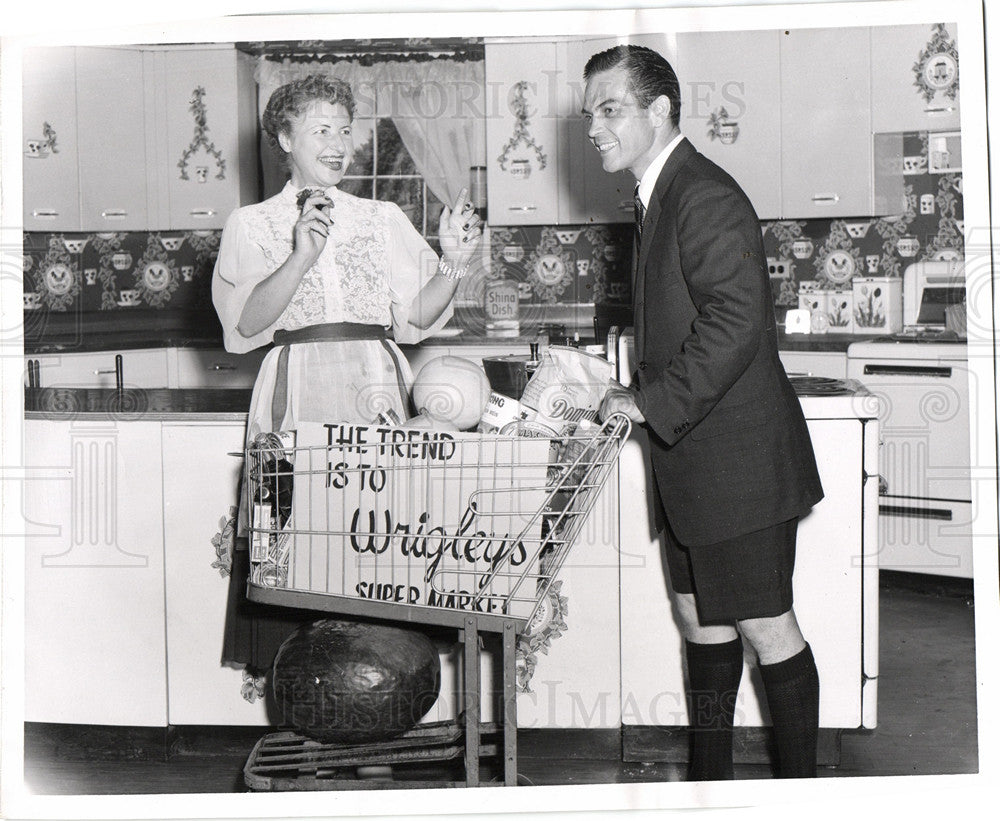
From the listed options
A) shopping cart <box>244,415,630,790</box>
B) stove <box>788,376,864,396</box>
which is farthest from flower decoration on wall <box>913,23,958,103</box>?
shopping cart <box>244,415,630,790</box>

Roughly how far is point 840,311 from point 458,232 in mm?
3176

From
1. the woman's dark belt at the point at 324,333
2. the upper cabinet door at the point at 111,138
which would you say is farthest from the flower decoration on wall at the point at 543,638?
the upper cabinet door at the point at 111,138

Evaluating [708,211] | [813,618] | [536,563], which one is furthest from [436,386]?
[813,618]

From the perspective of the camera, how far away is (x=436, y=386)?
1969 millimetres

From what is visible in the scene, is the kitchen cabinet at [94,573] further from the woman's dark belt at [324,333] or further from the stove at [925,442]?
the stove at [925,442]

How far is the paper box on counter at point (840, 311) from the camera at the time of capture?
491 cm

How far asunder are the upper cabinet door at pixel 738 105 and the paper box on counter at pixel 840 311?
480 millimetres

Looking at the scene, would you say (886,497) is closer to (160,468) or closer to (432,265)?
(432,265)

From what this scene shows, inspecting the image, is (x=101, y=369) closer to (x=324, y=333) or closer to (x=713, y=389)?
(x=324, y=333)

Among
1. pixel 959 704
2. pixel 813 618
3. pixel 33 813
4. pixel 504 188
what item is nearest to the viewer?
pixel 33 813

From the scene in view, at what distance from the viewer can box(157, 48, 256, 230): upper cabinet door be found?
5012 millimetres

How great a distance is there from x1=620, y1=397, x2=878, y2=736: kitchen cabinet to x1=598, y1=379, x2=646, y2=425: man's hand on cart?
1.88 ft

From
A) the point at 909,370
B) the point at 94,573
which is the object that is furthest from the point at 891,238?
the point at 94,573

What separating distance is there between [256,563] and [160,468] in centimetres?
74
